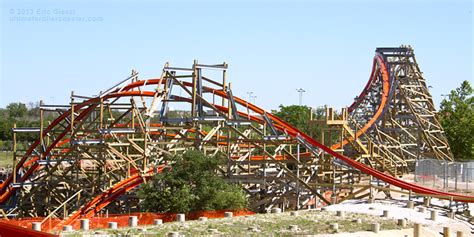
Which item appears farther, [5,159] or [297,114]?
[297,114]

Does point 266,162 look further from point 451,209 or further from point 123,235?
point 123,235

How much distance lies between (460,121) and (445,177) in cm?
2876

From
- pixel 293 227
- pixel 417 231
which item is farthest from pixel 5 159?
pixel 417 231

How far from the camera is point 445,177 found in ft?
140

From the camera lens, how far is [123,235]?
3092cm

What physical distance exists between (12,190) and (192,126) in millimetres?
10255

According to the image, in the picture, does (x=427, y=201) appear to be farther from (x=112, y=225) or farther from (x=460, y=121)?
(x=460, y=121)

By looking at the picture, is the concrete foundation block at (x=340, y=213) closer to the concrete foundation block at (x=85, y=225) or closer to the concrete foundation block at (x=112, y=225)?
the concrete foundation block at (x=112, y=225)

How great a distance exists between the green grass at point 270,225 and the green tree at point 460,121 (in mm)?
33380

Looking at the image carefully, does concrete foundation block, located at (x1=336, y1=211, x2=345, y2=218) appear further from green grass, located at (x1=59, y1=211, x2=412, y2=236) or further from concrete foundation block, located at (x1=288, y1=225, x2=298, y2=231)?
concrete foundation block, located at (x1=288, y1=225, x2=298, y2=231)

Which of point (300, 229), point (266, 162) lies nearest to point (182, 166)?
point (266, 162)

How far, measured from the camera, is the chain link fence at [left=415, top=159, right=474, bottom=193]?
42.9 meters

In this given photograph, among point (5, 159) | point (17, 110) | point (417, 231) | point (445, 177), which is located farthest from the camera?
point (17, 110)

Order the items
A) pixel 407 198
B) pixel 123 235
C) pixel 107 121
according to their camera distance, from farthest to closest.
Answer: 1. pixel 107 121
2. pixel 407 198
3. pixel 123 235
